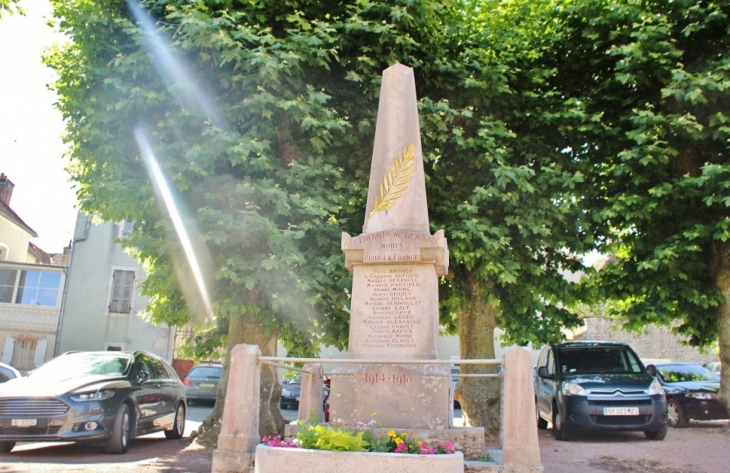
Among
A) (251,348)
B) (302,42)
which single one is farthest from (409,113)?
(251,348)

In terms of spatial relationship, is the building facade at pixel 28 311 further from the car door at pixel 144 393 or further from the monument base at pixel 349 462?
the monument base at pixel 349 462

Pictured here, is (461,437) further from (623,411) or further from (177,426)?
(177,426)

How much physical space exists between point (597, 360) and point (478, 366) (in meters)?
2.48

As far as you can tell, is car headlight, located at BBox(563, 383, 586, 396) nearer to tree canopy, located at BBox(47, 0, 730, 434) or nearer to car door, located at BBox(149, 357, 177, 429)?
tree canopy, located at BBox(47, 0, 730, 434)

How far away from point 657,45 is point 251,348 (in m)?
9.82

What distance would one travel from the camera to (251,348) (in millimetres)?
6707

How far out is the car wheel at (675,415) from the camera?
14.0 metres

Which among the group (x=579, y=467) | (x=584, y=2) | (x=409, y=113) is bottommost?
(x=579, y=467)

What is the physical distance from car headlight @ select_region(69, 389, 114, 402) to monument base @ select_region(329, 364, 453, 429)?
441 cm

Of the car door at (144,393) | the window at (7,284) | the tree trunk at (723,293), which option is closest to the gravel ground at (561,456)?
the car door at (144,393)

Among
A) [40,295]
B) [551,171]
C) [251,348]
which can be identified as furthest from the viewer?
[40,295]

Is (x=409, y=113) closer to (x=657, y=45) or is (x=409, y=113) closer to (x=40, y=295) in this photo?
(x=657, y=45)

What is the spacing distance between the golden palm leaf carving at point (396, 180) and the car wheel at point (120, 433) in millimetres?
5381

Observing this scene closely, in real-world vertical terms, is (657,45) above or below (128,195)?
above
